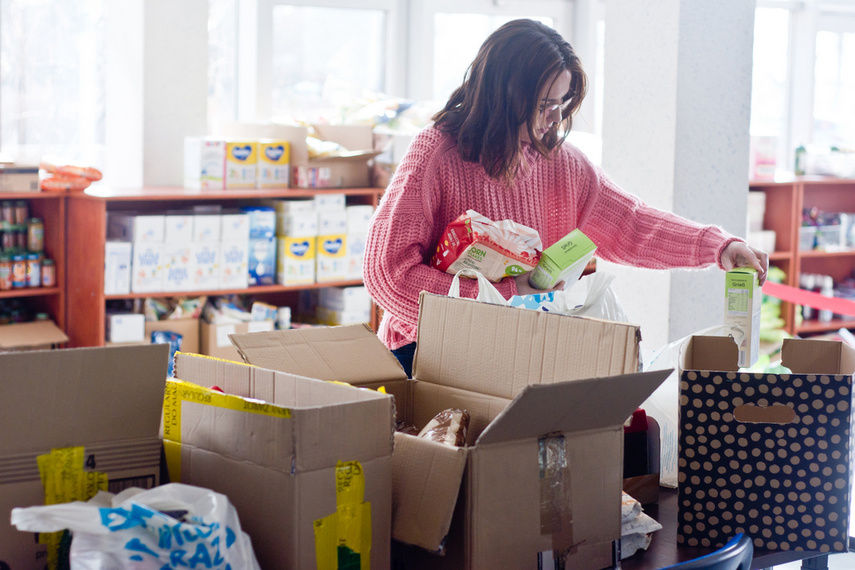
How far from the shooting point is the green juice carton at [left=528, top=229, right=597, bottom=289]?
70.7 inches

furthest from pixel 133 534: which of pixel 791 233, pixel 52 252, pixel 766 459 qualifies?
pixel 791 233

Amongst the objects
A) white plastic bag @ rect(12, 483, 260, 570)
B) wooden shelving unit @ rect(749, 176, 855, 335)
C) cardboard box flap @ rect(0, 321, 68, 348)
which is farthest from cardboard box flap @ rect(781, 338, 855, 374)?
wooden shelving unit @ rect(749, 176, 855, 335)

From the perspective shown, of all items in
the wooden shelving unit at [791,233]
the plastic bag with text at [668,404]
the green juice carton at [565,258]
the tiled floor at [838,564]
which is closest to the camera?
the plastic bag with text at [668,404]

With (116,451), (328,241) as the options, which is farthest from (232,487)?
(328,241)

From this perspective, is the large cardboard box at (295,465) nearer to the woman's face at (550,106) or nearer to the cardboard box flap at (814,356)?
the cardboard box flap at (814,356)

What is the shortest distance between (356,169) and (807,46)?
10.8ft

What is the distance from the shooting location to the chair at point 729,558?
3.66 feet

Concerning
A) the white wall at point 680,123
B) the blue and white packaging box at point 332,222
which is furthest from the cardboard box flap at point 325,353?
the blue and white packaging box at point 332,222

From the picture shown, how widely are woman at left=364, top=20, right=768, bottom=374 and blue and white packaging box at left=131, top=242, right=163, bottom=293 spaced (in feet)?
6.18

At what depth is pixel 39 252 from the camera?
3730 mm

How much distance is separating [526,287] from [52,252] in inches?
103

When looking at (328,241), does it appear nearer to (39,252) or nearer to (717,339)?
(39,252)

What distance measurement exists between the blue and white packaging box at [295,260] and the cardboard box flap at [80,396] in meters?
2.85

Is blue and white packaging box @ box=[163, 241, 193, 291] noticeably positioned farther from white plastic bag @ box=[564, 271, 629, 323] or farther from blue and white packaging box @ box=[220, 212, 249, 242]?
white plastic bag @ box=[564, 271, 629, 323]
